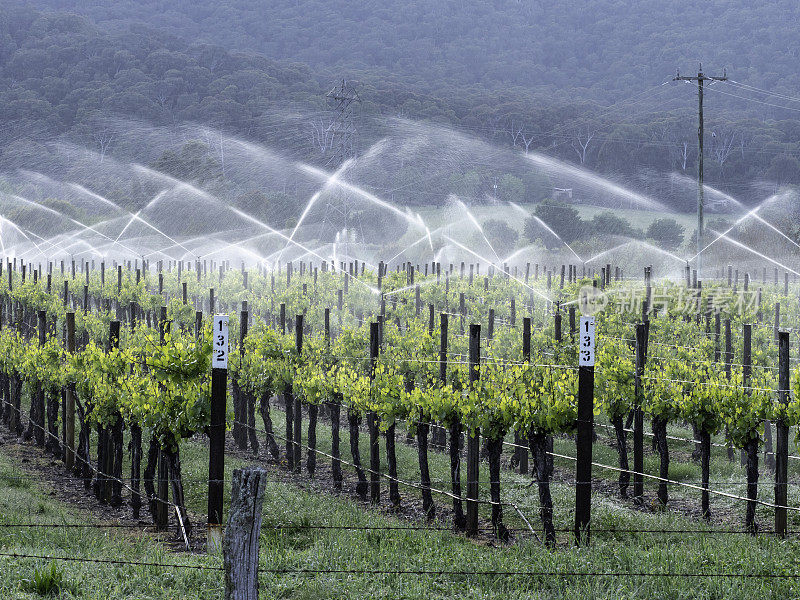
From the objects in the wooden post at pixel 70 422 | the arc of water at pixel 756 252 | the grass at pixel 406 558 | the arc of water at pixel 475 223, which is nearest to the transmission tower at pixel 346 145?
the arc of water at pixel 475 223

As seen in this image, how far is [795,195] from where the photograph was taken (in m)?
98.9

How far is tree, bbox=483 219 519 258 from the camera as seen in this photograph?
80.4 metres

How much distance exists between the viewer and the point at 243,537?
746cm

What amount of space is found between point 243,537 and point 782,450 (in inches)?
326

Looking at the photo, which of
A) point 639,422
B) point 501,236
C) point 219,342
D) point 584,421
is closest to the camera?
point 584,421

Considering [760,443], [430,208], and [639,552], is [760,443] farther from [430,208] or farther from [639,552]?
[430,208]

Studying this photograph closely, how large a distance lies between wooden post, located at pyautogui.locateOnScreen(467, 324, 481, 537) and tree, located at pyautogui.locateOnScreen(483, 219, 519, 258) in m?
66.0

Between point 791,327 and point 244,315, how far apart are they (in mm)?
15658

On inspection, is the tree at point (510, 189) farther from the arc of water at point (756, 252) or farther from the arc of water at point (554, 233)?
the arc of water at point (756, 252)

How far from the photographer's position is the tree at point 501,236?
80438 millimetres

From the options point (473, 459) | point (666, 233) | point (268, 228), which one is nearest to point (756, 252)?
point (666, 233)

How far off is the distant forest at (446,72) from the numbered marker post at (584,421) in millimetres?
101802

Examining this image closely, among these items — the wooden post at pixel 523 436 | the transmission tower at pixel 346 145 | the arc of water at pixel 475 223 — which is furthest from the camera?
the transmission tower at pixel 346 145

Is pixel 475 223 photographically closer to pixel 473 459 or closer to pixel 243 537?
pixel 473 459
